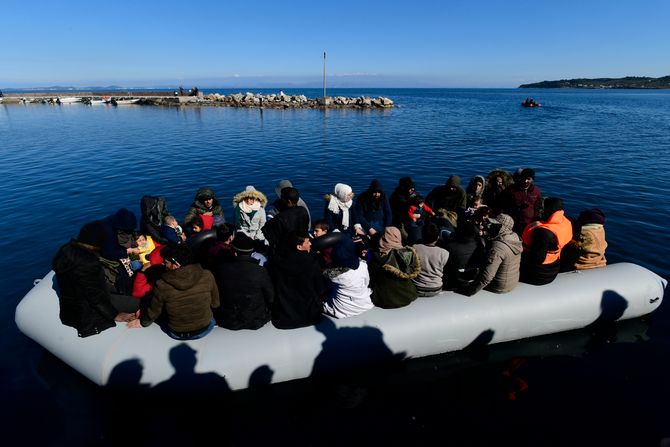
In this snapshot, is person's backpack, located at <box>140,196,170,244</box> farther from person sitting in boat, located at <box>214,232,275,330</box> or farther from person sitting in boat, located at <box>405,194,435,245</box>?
person sitting in boat, located at <box>405,194,435,245</box>

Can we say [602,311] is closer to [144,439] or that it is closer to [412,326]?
[412,326]

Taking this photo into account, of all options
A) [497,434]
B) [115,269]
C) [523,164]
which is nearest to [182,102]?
[523,164]

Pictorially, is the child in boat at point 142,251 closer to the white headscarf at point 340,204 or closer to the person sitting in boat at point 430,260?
the white headscarf at point 340,204

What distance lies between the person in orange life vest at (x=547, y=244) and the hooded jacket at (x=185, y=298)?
16.7 ft

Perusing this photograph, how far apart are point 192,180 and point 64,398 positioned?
12887 millimetres

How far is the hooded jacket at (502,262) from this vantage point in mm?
5051

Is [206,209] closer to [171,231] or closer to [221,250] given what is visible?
[171,231]

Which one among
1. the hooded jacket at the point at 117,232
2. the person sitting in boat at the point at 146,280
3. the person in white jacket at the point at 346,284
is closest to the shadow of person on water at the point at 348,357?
the person in white jacket at the point at 346,284

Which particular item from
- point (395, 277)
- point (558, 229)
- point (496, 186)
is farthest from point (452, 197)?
point (395, 277)

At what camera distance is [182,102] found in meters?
60.0

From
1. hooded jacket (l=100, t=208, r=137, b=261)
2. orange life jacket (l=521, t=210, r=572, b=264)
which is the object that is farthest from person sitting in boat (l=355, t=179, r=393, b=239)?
hooded jacket (l=100, t=208, r=137, b=261)

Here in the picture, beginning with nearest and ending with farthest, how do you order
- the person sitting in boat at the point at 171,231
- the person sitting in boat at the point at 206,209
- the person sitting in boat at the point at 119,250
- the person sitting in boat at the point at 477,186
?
the person sitting in boat at the point at 119,250, the person sitting in boat at the point at 171,231, the person sitting in boat at the point at 206,209, the person sitting in boat at the point at 477,186

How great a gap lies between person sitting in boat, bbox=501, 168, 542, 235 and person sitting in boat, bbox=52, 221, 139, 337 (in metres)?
7.94

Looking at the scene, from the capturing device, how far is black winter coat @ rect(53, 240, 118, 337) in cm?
413
